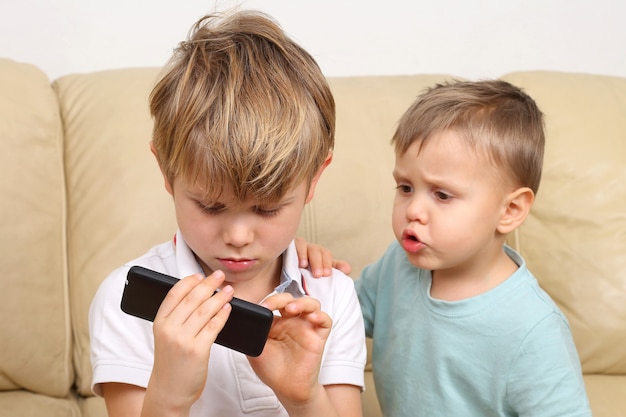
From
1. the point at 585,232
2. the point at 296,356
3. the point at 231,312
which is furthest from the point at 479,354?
the point at 585,232

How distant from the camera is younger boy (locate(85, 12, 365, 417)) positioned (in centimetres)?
102

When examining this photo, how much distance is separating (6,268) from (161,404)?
0.71 metres

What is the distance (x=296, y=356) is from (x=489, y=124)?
18.9 inches

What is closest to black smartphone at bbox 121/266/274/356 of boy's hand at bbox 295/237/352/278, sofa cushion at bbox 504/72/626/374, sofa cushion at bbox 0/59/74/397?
boy's hand at bbox 295/237/352/278

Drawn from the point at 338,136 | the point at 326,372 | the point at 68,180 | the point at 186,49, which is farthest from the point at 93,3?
the point at 326,372

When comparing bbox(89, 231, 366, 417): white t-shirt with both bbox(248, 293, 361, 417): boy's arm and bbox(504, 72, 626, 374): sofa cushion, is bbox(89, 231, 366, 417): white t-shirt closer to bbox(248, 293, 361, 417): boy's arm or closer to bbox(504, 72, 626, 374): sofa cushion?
bbox(248, 293, 361, 417): boy's arm

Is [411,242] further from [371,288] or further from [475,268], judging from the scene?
[371,288]

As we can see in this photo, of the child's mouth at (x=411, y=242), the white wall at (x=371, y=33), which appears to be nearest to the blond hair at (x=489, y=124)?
the child's mouth at (x=411, y=242)

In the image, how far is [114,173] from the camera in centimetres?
168

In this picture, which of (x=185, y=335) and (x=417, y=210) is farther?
(x=417, y=210)

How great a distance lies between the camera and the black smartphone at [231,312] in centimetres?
104

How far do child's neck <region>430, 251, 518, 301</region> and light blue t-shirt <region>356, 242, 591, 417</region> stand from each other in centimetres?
2

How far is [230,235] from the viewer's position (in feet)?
3.56

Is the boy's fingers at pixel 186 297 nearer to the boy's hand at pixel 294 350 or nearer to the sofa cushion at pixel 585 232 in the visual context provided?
the boy's hand at pixel 294 350
